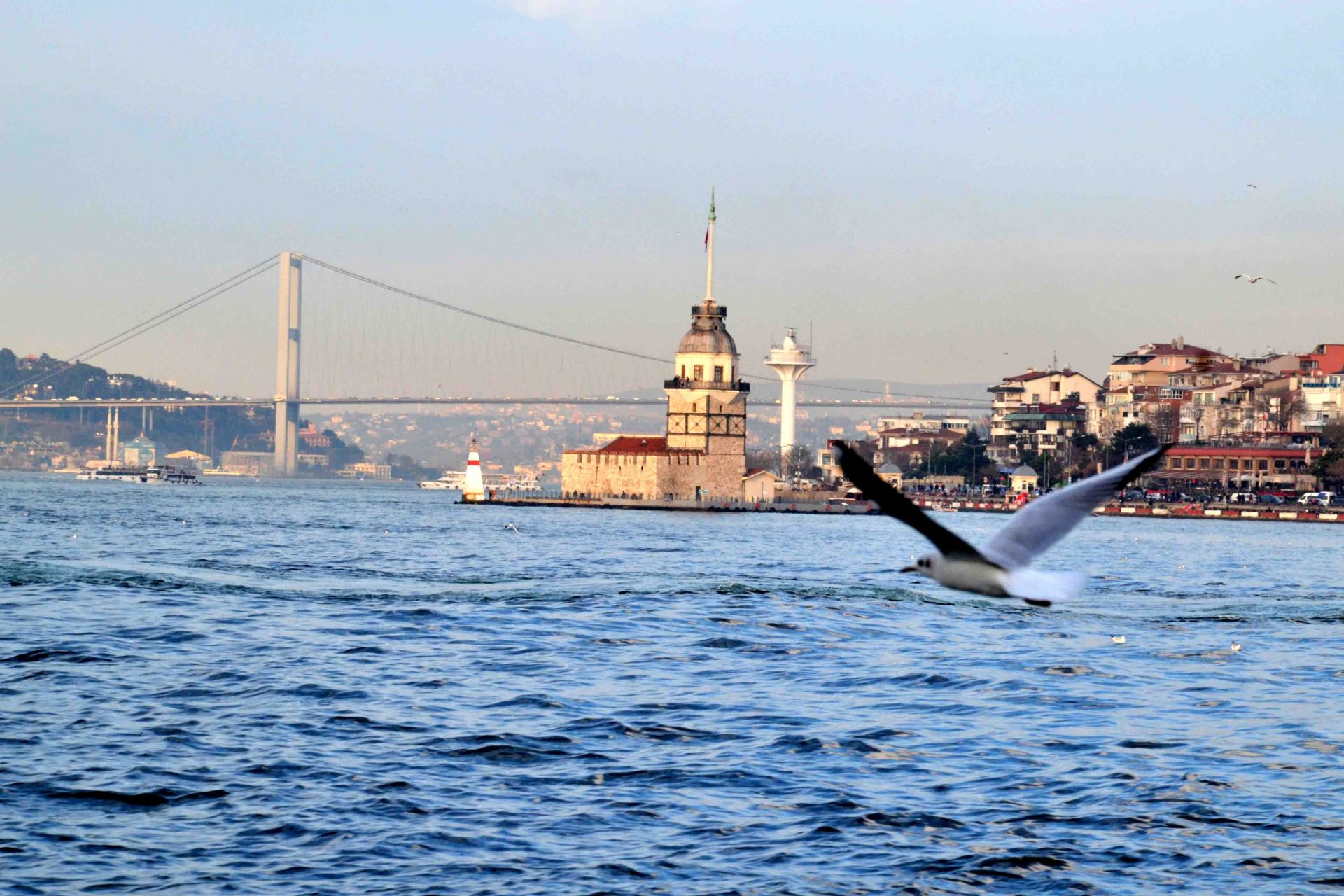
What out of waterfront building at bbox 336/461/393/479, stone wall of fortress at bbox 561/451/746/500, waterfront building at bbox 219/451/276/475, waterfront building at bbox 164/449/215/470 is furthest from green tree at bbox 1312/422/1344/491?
waterfront building at bbox 336/461/393/479

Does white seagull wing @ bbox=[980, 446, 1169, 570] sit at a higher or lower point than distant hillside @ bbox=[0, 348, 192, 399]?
lower

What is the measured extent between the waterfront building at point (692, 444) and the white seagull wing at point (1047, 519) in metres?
57.4

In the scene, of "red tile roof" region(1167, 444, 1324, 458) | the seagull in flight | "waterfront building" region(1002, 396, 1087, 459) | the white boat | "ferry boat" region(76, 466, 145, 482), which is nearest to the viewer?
the seagull in flight

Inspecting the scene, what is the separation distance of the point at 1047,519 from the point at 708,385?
59290mm

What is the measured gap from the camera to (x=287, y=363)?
9675cm

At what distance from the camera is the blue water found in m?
7.77

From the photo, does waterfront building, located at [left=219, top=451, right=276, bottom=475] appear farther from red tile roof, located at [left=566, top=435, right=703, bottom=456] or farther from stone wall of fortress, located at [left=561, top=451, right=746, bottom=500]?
stone wall of fortress, located at [left=561, top=451, right=746, bottom=500]

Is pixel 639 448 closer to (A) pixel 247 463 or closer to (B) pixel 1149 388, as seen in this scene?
(B) pixel 1149 388

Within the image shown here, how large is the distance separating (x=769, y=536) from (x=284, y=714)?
31080 millimetres

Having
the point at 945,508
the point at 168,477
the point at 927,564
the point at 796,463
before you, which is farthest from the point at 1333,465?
the point at 168,477

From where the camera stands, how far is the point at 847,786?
9.34m

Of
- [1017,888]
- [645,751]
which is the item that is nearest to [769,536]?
[645,751]

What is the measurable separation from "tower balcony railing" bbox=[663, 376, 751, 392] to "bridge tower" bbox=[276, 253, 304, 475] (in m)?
34.2

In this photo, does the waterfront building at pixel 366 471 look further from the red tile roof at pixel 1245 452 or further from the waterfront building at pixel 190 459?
the red tile roof at pixel 1245 452
